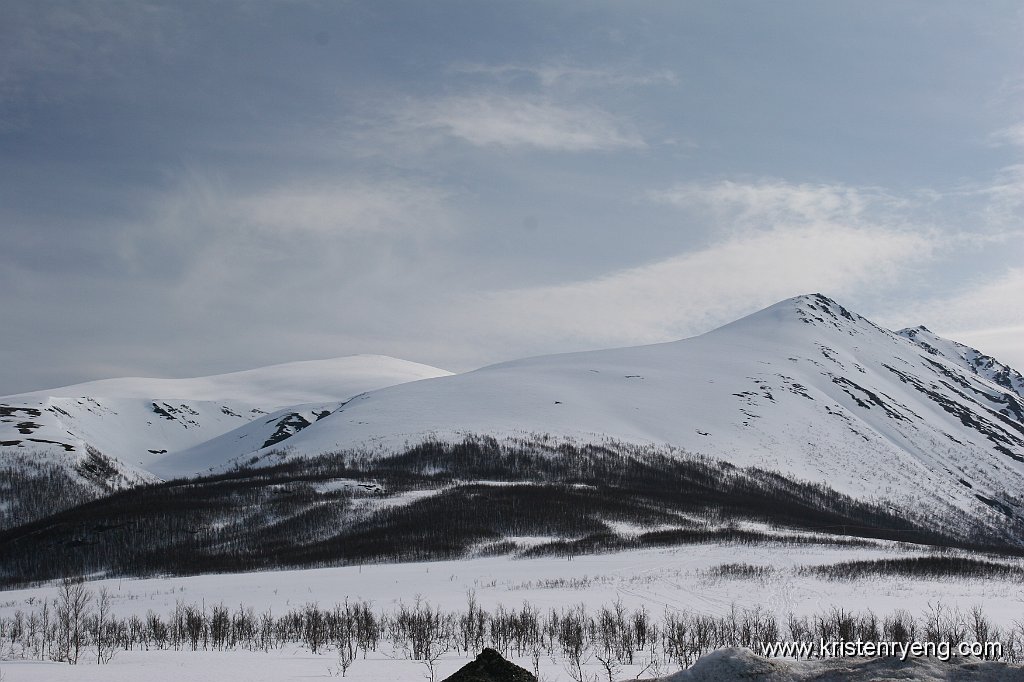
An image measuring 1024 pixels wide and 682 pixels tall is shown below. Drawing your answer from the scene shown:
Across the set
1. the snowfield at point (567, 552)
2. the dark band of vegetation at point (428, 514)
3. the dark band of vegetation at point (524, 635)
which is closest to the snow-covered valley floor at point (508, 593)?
the snowfield at point (567, 552)

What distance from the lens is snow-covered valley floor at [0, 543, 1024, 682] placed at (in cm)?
2372

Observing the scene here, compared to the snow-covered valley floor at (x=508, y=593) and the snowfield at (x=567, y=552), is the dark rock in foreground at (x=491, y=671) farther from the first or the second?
the snow-covered valley floor at (x=508, y=593)

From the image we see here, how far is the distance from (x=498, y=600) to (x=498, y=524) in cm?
4909

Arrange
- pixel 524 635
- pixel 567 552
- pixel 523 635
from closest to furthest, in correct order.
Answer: pixel 524 635 → pixel 523 635 → pixel 567 552

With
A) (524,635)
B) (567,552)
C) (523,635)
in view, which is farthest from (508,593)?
(567,552)

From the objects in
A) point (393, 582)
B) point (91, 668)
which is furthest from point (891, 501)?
point (91, 668)

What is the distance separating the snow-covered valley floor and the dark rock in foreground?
33.2 ft

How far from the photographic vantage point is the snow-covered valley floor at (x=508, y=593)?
23.7 metres

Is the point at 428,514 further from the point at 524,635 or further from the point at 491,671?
the point at 491,671

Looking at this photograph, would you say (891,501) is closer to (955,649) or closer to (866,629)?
(866,629)

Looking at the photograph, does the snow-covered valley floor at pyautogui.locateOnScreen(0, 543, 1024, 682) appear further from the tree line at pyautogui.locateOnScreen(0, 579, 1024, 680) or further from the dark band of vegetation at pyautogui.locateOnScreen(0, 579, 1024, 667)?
the dark band of vegetation at pyautogui.locateOnScreen(0, 579, 1024, 667)

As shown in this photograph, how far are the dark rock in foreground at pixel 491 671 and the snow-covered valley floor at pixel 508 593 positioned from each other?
10110 millimetres

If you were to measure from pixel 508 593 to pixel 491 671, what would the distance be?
42.5 m

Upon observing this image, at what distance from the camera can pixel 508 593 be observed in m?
53.2
